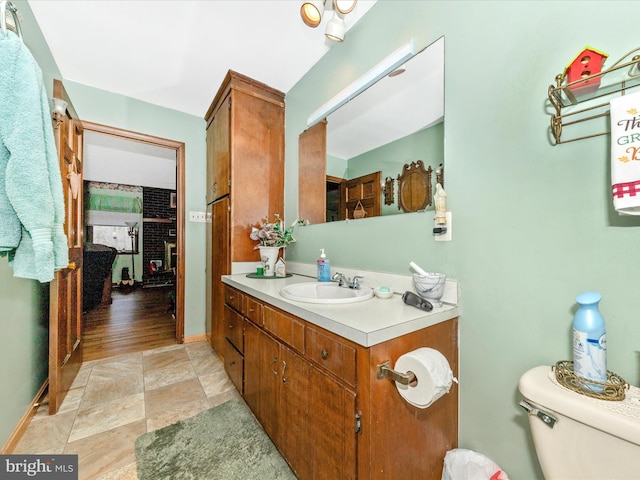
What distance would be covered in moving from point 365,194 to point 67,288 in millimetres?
2202

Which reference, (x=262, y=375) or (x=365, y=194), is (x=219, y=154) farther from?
(x=262, y=375)

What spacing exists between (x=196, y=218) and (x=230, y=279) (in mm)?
1365

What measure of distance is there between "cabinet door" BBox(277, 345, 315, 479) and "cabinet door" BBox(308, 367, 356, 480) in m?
0.03

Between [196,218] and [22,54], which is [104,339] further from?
[22,54]

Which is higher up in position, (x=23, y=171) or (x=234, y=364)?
(x=23, y=171)

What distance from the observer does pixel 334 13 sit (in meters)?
1.52

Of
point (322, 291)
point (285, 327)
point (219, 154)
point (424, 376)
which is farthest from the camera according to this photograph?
point (219, 154)

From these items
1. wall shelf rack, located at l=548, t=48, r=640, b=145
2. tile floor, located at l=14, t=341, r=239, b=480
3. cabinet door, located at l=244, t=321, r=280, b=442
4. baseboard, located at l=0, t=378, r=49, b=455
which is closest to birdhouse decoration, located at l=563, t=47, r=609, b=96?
wall shelf rack, located at l=548, t=48, r=640, b=145

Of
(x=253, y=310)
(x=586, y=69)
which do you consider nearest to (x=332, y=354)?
(x=253, y=310)

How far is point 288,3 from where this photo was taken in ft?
4.83

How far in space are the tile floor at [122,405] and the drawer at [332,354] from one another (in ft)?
3.63

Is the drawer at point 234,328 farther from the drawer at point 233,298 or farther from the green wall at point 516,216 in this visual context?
the green wall at point 516,216

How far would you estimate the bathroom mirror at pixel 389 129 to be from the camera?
121 cm

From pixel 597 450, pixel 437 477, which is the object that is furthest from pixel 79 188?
pixel 597 450
